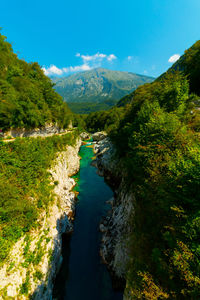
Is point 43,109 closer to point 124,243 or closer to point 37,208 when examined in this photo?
point 37,208

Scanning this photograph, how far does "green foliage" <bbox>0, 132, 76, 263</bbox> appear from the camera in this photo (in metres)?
8.01

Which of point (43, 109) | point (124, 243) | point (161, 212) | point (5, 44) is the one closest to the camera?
point (161, 212)

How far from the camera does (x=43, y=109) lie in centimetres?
2944

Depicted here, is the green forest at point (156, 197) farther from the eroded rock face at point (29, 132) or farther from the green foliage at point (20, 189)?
the eroded rock face at point (29, 132)

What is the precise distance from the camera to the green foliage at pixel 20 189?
801 cm

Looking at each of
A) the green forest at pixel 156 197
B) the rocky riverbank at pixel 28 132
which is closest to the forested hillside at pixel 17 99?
the rocky riverbank at pixel 28 132

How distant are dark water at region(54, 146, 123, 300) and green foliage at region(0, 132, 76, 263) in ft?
19.3

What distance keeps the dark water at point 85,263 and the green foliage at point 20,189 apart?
5883mm

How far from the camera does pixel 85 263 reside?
1248 cm

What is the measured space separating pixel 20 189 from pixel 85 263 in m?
11.1

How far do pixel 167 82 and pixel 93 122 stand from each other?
312 ft

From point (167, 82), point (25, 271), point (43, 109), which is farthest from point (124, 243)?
point (43, 109)

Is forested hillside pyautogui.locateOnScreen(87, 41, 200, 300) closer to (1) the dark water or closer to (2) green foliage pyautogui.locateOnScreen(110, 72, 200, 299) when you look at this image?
(2) green foliage pyautogui.locateOnScreen(110, 72, 200, 299)

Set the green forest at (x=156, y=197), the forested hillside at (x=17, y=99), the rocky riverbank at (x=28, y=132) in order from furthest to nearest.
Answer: the rocky riverbank at (x=28, y=132)
the forested hillside at (x=17, y=99)
the green forest at (x=156, y=197)
